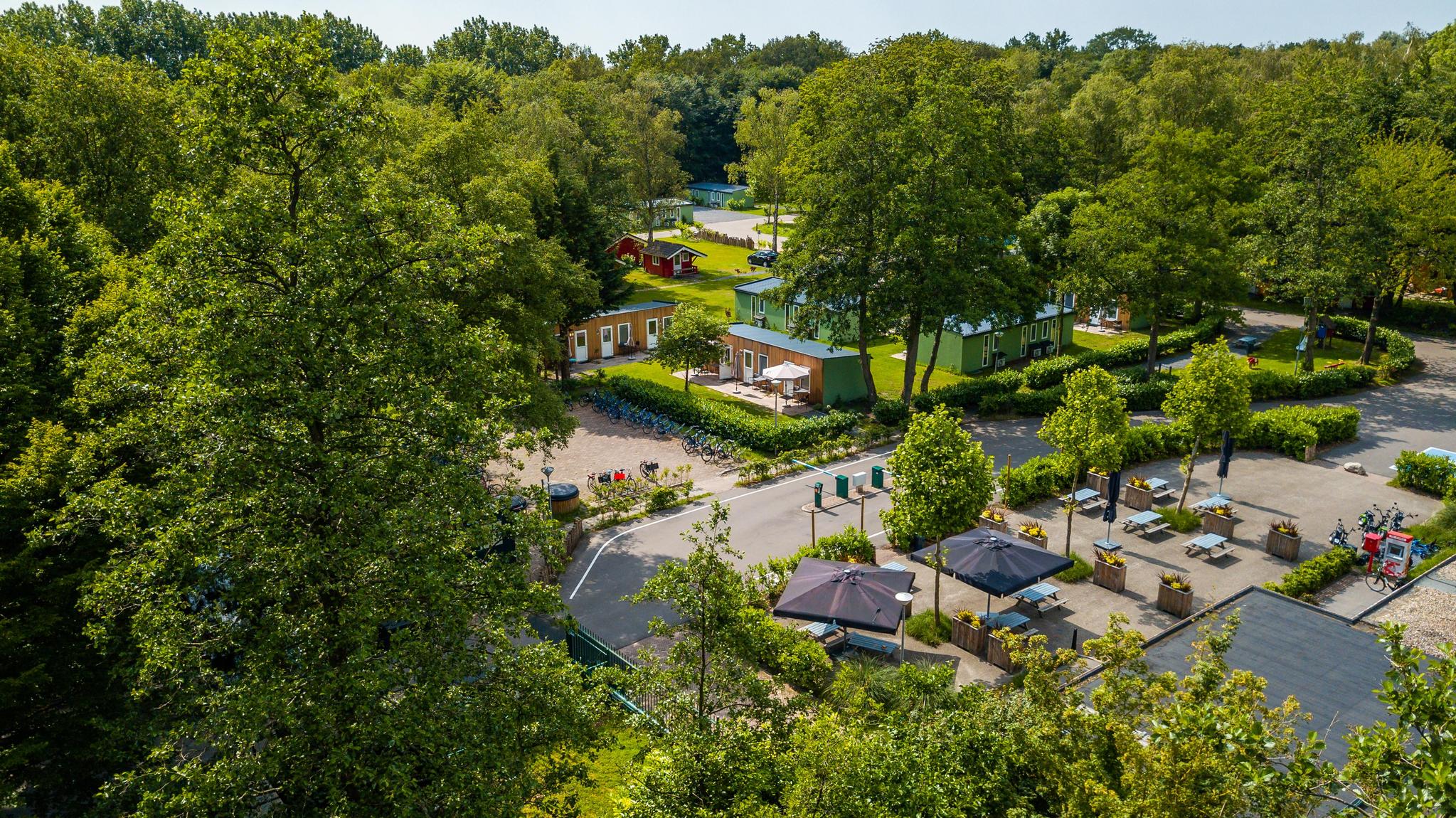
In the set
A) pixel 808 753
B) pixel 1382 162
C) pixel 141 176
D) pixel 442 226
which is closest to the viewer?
pixel 808 753

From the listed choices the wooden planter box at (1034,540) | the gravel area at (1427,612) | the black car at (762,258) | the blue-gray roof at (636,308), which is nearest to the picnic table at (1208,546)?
the wooden planter box at (1034,540)

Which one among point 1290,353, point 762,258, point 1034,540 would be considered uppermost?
point 762,258

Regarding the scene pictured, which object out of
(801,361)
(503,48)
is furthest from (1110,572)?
(503,48)

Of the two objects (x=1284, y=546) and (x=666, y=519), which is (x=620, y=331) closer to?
(x=666, y=519)

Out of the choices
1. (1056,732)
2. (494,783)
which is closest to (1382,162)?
(1056,732)

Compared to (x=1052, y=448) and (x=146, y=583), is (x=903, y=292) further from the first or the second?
(x=146, y=583)

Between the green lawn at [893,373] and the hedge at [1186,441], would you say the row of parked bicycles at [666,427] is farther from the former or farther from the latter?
the hedge at [1186,441]

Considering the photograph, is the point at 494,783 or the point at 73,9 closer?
the point at 494,783
